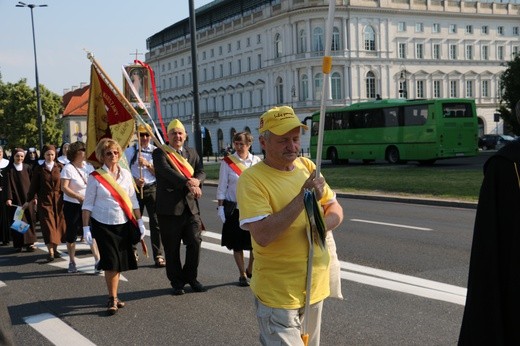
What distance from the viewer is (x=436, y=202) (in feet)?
53.7

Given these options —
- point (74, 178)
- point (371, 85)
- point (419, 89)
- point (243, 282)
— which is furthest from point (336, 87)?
point (243, 282)

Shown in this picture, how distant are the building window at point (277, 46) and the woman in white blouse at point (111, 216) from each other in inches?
2954

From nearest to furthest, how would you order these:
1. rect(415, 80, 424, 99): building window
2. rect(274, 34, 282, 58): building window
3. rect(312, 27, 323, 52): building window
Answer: rect(312, 27, 323, 52): building window, rect(274, 34, 282, 58): building window, rect(415, 80, 424, 99): building window

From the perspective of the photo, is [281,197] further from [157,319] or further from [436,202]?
[436,202]

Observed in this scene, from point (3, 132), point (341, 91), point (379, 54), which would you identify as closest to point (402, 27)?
point (379, 54)

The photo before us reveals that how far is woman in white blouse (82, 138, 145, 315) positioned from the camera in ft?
22.1

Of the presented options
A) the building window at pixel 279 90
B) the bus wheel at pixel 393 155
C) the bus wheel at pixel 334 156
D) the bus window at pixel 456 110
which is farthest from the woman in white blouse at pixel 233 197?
the building window at pixel 279 90

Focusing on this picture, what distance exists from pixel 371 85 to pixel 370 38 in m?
5.76

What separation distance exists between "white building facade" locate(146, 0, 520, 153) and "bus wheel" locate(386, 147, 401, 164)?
36029mm

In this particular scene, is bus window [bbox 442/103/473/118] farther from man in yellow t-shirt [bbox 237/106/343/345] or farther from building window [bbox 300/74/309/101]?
building window [bbox 300/74/309/101]

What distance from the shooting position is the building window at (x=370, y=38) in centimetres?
7831

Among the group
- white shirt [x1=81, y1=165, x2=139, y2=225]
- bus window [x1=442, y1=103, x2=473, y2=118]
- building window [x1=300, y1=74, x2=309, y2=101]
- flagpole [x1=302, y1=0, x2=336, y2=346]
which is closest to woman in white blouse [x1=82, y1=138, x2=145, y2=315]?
white shirt [x1=81, y1=165, x2=139, y2=225]

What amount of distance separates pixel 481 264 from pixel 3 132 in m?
78.1

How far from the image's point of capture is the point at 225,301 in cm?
692
